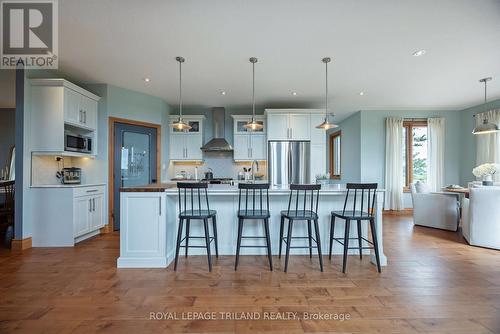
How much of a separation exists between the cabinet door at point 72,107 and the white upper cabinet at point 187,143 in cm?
203

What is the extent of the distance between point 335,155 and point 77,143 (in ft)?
23.2

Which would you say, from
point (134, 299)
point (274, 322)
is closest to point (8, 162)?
point (134, 299)

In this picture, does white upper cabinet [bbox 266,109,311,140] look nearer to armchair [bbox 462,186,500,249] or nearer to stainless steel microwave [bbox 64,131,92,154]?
armchair [bbox 462,186,500,249]

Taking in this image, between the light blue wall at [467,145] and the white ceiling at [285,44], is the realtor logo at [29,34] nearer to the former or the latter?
the white ceiling at [285,44]

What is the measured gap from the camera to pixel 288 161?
536 centimetres

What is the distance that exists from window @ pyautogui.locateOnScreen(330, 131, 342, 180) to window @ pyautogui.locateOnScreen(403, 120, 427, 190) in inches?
75.6

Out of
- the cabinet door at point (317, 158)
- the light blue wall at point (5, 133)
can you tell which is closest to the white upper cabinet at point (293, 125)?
the cabinet door at point (317, 158)

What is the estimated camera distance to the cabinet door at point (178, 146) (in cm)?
566

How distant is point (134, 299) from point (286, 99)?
459 centimetres

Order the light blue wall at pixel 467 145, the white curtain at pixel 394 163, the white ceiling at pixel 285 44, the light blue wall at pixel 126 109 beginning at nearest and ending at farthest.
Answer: the white ceiling at pixel 285 44
the light blue wall at pixel 126 109
the light blue wall at pixel 467 145
the white curtain at pixel 394 163

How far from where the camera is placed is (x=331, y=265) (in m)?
2.81

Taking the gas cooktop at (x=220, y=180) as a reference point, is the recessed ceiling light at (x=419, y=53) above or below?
above

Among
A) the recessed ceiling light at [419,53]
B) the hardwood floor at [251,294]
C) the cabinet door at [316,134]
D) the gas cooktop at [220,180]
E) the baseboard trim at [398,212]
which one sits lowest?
the hardwood floor at [251,294]

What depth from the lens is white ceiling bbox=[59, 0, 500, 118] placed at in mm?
2291
